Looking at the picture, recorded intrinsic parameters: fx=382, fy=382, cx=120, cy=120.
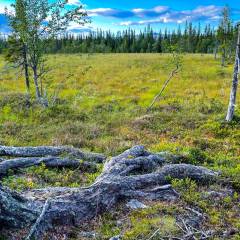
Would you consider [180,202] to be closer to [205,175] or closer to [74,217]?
[205,175]

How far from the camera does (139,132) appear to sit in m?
18.9

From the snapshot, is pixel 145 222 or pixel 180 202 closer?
pixel 145 222

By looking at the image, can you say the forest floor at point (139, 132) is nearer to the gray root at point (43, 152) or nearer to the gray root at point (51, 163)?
the gray root at point (51, 163)

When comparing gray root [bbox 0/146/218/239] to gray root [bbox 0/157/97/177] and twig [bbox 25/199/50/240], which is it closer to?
twig [bbox 25/199/50/240]

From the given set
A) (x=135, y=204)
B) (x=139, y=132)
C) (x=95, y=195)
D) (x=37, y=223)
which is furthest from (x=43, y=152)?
(x=139, y=132)

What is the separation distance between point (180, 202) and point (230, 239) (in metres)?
1.63

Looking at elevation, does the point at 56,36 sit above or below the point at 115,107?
above

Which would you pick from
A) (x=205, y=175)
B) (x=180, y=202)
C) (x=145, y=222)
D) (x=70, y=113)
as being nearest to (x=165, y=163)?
(x=205, y=175)

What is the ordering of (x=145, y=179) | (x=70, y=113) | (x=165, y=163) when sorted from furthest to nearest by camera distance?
(x=70, y=113)
(x=165, y=163)
(x=145, y=179)

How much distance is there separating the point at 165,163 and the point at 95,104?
1571 centimetres

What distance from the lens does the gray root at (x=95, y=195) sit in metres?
7.35

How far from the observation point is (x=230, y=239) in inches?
297

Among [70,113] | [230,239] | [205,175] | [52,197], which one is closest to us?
[230,239]

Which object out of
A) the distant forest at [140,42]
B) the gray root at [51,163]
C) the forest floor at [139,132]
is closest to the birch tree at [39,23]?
the forest floor at [139,132]
